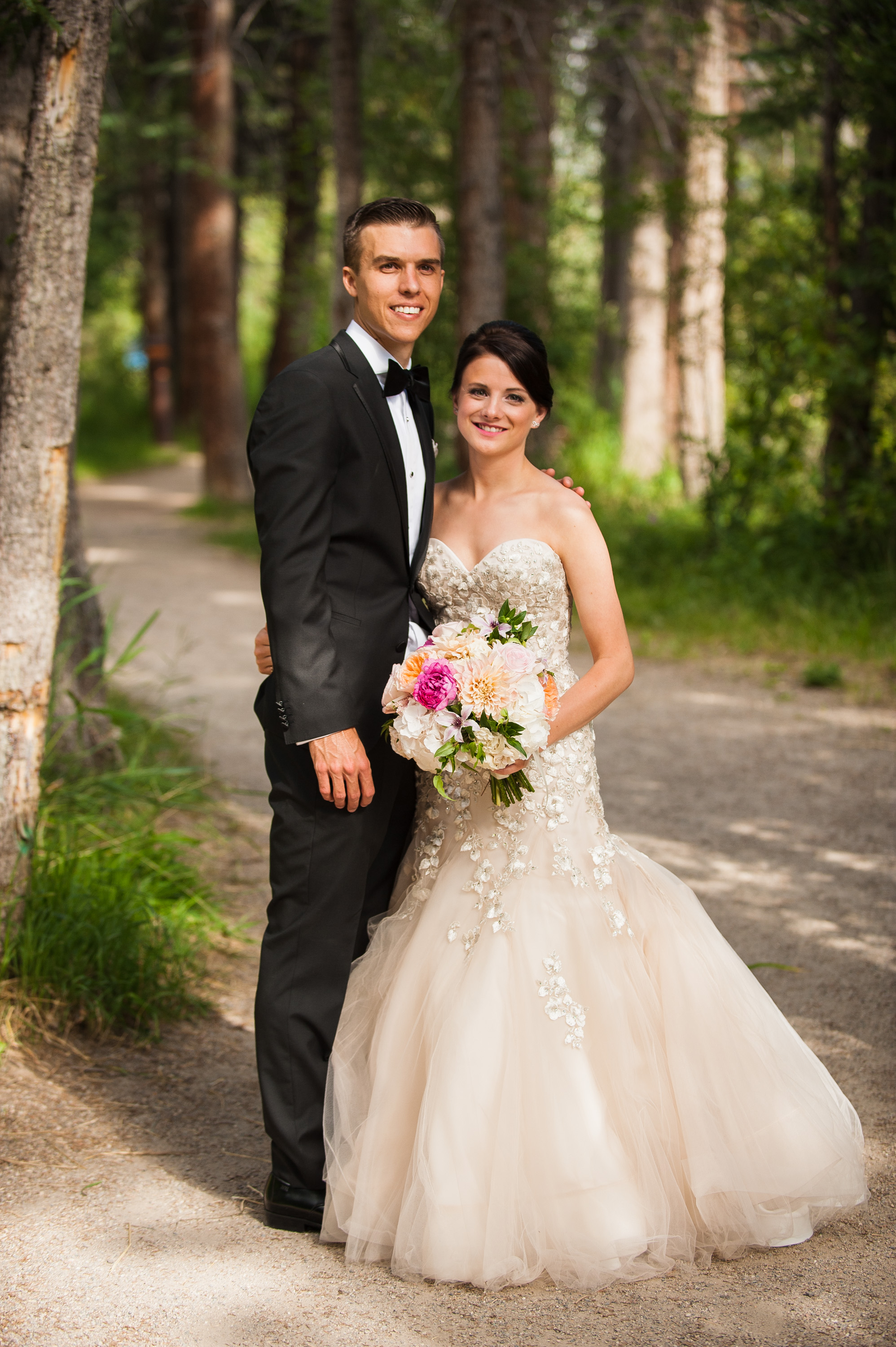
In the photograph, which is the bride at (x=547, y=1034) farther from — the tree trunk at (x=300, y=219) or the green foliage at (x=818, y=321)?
the tree trunk at (x=300, y=219)

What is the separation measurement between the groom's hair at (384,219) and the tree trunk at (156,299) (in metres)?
18.2

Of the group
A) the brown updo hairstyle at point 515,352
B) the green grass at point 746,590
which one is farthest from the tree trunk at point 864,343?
the brown updo hairstyle at point 515,352

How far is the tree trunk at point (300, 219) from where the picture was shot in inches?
575

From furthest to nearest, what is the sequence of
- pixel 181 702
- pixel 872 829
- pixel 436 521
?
pixel 181 702
pixel 872 829
pixel 436 521

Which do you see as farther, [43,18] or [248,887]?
[248,887]

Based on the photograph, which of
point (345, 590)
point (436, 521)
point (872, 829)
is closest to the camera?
point (345, 590)

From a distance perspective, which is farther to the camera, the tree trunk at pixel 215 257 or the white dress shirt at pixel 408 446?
the tree trunk at pixel 215 257

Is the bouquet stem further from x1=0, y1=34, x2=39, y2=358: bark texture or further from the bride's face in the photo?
x1=0, y1=34, x2=39, y2=358: bark texture

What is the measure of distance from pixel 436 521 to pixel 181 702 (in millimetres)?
4754

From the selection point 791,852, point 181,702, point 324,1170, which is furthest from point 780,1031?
point 181,702

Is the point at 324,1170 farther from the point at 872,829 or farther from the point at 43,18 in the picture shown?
the point at 872,829

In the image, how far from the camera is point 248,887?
5016 millimetres

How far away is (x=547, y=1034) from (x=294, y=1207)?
764 mm

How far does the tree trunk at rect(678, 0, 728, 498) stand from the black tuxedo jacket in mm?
7703
